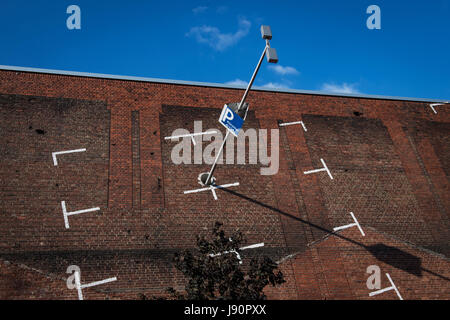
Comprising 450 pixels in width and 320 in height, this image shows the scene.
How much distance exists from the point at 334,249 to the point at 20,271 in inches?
416

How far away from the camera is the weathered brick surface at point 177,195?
13.2 m

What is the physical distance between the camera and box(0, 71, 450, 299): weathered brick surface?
13.2m

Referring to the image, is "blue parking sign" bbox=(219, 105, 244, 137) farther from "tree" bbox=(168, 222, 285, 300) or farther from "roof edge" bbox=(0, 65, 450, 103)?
"roof edge" bbox=(0, 65, 450, 103)

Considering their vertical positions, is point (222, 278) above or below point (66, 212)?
below

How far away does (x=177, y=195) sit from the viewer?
15.3m

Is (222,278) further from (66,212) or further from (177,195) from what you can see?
(66,212)

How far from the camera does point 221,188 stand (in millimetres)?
15961

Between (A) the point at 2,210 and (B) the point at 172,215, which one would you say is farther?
(B) the point at 172,215

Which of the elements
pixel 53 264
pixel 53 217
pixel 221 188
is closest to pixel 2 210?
pixel 53 217

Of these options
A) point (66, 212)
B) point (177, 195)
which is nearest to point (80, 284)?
point (66, 212)

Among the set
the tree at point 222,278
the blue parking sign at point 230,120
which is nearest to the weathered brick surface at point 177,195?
the tree at point 222,278

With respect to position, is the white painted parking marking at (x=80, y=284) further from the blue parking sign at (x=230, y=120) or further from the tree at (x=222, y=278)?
the blue parking sign at (x=230, y=120)

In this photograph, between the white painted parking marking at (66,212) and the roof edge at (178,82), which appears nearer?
the white painted parking marking at (66,212)
